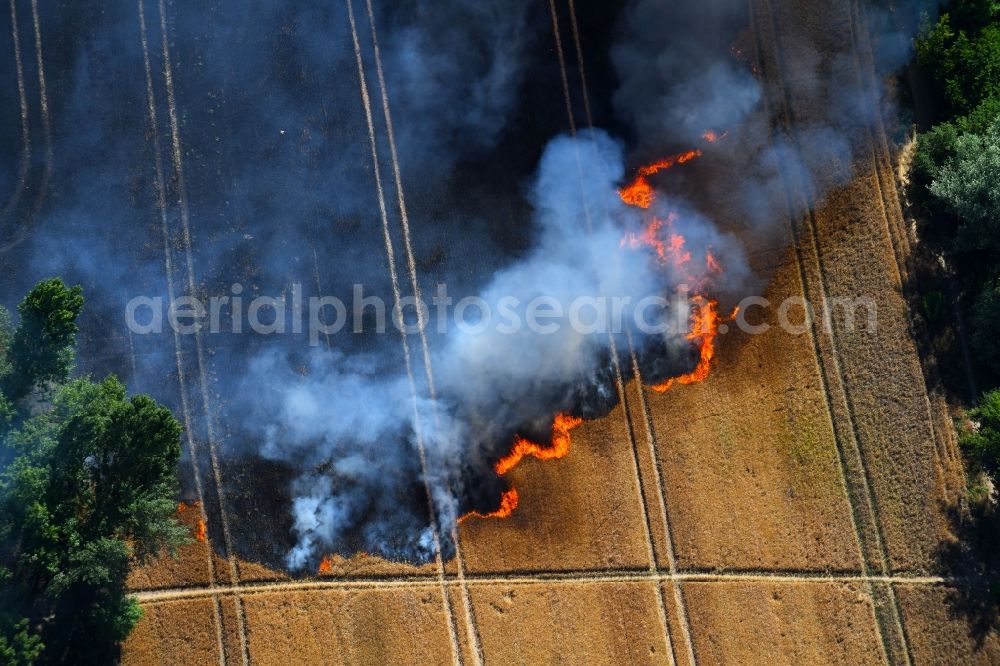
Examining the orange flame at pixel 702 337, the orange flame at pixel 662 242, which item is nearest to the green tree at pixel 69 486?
the orange flame at pixel 662 242

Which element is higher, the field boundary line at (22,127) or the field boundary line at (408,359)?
the field boundary line at (22,127)

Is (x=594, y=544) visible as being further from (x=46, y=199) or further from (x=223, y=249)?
(x=46, y=199)

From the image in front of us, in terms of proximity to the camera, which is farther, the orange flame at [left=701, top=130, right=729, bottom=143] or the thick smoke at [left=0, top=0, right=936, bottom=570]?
the orange flame at [left=701, top=130, right=729, bottom=143]

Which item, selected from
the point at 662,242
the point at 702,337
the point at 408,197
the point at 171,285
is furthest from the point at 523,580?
the point at 171,285

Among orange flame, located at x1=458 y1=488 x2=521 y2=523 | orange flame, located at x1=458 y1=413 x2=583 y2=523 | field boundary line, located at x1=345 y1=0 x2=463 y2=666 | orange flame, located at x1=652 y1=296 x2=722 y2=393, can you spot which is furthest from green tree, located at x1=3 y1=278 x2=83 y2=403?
orange flame, located at x1=652 y1=296 x2=722 y2=393

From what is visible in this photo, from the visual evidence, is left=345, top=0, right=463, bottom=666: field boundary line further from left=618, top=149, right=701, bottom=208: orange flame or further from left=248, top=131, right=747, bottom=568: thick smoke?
left=618, top=149, right=701, bottom=208: orange flame

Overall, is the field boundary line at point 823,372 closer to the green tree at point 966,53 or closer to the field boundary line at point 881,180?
the field boundary line at point 881,180
